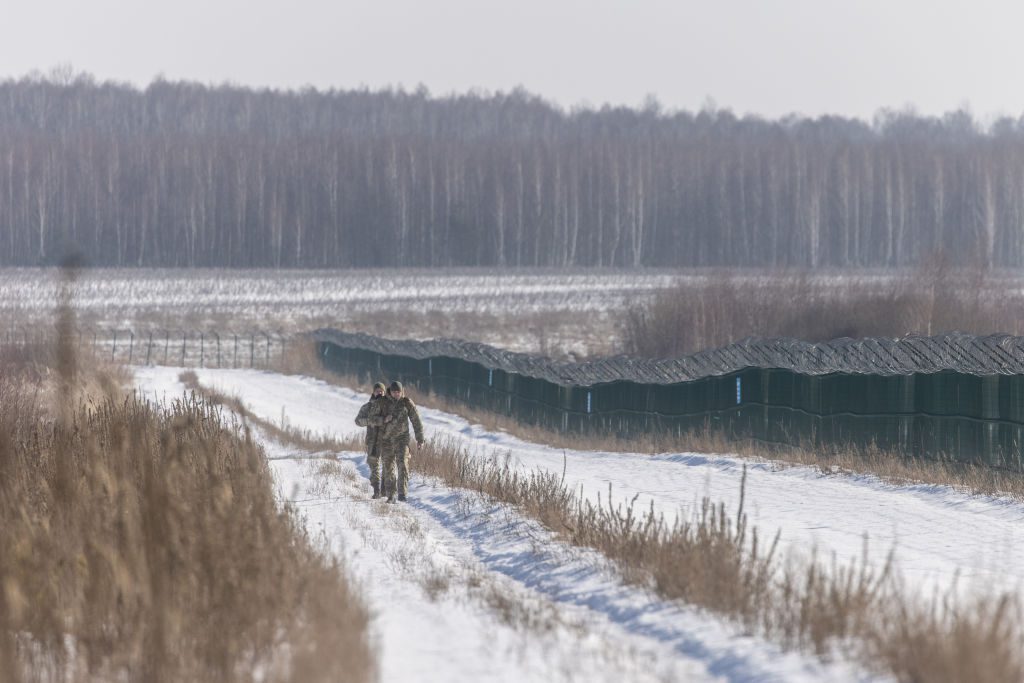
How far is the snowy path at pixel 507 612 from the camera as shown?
838 cm

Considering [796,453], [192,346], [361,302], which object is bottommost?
[192,346]

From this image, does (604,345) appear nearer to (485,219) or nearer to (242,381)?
(242,381)

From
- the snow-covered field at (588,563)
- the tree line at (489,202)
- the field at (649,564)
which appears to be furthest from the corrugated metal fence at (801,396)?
the tree line at (489,202)

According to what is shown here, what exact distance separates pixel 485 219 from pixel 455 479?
10105cm

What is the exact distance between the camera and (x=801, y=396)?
2650 cm

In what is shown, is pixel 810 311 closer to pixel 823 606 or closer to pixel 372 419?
pixel 372 419

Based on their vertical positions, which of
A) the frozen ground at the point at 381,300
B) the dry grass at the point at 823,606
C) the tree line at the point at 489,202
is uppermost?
the tree line at the point at 489,202

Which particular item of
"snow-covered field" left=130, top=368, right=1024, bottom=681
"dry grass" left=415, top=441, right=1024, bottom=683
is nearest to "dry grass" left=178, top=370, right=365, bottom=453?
"snow-covered field" left=130, top=368, right=1024, bottom=681

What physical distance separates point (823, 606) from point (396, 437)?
10.2m

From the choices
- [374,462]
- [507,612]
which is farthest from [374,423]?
[507,612]

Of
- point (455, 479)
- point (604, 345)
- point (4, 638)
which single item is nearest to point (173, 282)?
point (604, 345)

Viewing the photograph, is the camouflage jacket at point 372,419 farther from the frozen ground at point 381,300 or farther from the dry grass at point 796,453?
the frozen ground at point 381,300

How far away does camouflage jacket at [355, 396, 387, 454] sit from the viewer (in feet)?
61.0

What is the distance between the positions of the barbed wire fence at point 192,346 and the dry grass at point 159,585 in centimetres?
5455
